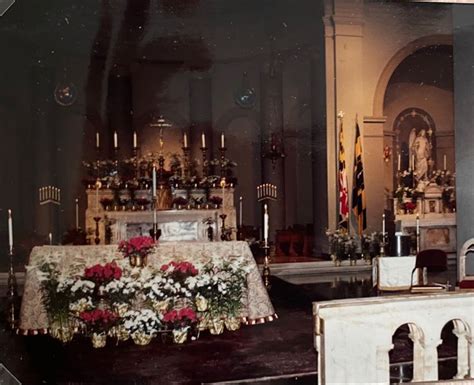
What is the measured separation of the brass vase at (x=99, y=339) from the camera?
236 inches

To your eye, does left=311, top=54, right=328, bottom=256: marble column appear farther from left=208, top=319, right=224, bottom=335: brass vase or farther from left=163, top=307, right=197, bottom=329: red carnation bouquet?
left=163, top=307, right=197, bottom=329: red carnation bouquet

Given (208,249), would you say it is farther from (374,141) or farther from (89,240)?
(374,141)

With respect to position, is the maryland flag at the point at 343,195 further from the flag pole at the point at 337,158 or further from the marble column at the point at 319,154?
the marble column at the point at 319,154

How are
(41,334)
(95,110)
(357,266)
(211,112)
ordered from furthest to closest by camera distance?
1. (211,112)
2. (95,110)
3. (357,266)
4. (41,334)

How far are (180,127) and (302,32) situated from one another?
9.04 ft

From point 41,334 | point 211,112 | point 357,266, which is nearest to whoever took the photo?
point 41,334

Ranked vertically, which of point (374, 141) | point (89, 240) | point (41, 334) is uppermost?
point (374, 141)

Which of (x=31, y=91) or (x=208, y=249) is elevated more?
(x=31, y=91)

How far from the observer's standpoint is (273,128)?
11164 mm

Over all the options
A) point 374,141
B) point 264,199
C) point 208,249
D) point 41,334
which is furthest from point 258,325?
point 374,141

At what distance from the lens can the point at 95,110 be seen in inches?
419

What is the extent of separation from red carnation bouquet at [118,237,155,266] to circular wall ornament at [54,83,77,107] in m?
4.78

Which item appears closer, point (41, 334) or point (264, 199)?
point (41, 334)

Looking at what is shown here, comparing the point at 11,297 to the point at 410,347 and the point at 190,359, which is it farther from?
the point at 410,347
